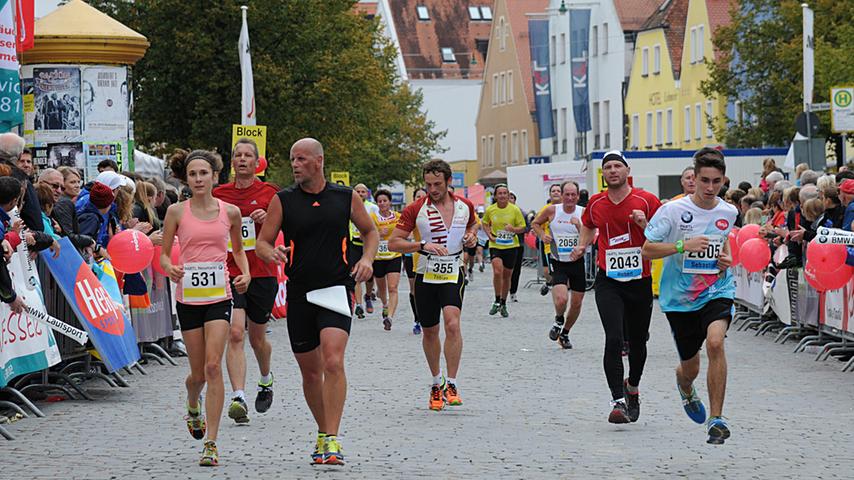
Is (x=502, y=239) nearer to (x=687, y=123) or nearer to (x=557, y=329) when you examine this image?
(x=557, y=329)

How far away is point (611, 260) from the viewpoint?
1296 cm

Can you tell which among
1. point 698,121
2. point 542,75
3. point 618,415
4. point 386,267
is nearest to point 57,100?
point 386,267

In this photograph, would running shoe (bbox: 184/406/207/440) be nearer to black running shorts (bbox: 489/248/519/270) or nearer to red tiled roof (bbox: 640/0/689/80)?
black running shorts (bbox: 489/248/519/270)

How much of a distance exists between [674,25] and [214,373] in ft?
221

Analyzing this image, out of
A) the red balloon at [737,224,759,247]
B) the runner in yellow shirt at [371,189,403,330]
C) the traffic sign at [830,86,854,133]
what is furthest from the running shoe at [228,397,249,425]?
the traffic sign at [830,86,854,133]

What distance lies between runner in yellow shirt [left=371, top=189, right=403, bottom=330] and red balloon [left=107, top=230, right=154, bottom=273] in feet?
20.6

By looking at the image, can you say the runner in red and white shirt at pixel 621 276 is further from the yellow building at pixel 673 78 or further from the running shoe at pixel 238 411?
the yellow building at pixel 673 78

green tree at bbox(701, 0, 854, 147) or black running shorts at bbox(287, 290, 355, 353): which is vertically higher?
green tree at bbox(701, 0, 854, 147)

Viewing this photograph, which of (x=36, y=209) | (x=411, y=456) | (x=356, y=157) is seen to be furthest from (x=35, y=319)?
(x=356, y=157)

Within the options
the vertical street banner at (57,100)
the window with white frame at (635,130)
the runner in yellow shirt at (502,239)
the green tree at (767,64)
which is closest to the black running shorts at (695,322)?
the vertical street banner at (57,100)

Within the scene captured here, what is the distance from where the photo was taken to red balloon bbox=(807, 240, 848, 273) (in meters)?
16.9

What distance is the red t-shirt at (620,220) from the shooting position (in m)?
13.1

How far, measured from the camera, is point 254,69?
48.7 meters

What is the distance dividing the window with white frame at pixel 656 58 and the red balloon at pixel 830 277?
195 ft
